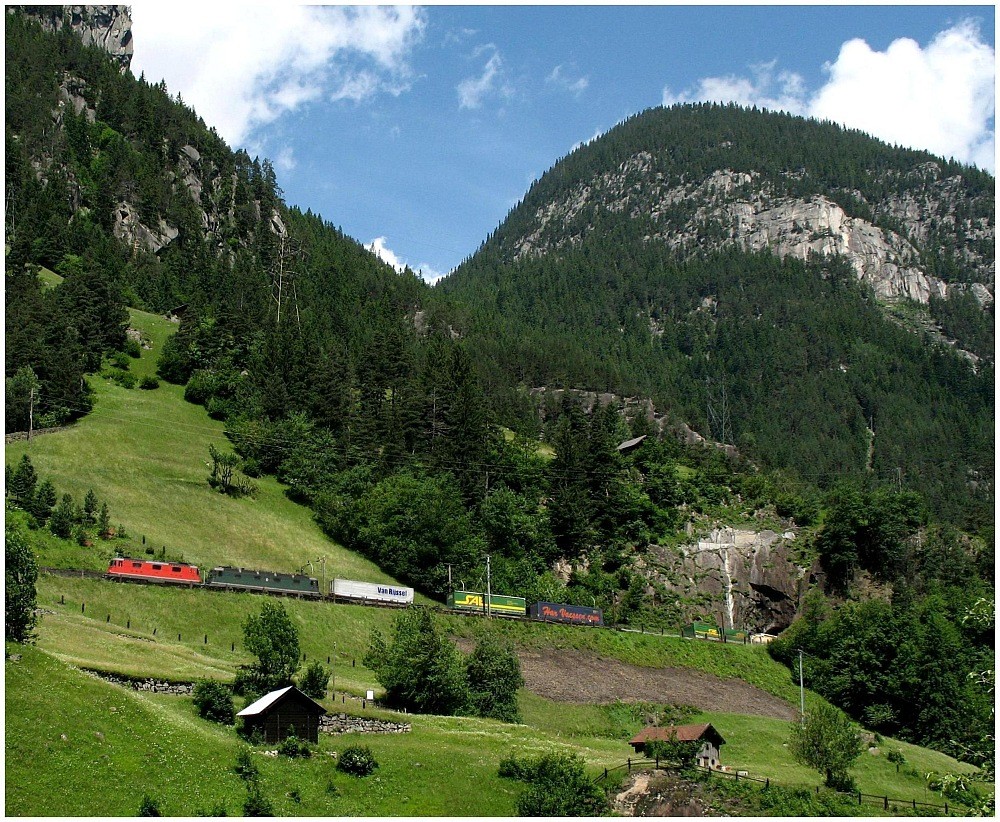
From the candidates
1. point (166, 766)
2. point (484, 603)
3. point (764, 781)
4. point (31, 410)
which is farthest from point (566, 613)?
point (31, 410)

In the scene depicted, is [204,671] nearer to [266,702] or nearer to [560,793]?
[266,702]

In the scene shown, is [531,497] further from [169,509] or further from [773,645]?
[169,509]

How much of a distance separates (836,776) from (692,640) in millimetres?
39092

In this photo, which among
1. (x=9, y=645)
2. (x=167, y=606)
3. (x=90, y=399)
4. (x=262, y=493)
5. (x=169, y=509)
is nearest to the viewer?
(x=9, y=645)

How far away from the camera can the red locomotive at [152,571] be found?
7619 centimetres

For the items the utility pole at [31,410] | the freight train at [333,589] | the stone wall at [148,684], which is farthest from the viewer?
the utility pole at [31,410]

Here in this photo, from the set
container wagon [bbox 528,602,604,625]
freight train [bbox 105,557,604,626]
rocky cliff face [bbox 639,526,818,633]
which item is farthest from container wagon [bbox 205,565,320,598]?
rocky cliff face [bbox 639,526,818,633]

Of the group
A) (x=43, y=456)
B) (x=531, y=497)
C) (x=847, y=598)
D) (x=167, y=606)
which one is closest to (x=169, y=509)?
(x=43, y=456)

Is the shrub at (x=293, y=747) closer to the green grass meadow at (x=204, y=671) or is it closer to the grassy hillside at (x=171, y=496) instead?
the green grass meadow at (x=204, y=671)

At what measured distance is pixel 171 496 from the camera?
100 m

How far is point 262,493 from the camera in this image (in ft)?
369

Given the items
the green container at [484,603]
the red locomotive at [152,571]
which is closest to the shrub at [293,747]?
the red locomotive at [152,571]

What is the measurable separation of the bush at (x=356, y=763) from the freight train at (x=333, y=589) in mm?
34602

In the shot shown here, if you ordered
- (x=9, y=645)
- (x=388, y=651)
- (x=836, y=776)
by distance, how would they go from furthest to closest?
(x=388, y=651)
(x=836, y=776)
(x=9, y=645)
